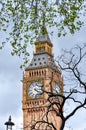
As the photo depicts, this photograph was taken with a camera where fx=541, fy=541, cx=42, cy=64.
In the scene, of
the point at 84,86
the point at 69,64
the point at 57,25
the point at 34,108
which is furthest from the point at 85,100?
the point at 34,108

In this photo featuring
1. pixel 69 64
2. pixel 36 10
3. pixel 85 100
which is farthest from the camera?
pixel 69 64

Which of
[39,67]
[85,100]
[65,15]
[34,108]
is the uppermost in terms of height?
[39,67]

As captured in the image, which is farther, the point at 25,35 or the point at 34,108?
the point at 34,108

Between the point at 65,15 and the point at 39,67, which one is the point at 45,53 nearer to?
the point at 39,67

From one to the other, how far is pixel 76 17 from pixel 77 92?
14.1 ft

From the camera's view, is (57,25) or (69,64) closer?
(57,25)

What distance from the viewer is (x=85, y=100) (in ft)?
63.0

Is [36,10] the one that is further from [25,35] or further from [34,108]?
[34,108]

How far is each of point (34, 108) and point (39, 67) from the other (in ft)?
28.6

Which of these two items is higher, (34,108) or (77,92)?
(34,108)

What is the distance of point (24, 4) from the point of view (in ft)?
52.2

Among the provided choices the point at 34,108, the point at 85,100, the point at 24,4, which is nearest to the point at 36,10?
the point at 24,4

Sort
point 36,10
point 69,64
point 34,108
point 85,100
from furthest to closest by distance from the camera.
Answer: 1. point 34,108
2. point 69,64
3. point 85,100
4. point 36,10

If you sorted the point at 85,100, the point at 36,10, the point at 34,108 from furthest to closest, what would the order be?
the point at 34,108, the point at 85,100, the point at 36,10
